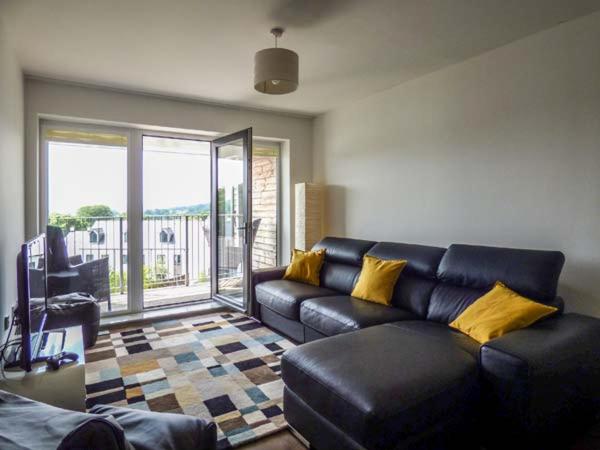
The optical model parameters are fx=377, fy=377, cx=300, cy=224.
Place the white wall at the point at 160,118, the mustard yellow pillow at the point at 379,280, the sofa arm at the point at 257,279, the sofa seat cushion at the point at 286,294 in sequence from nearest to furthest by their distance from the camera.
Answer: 1. the mustard yellow pillow at the point at 379,280
2. the sofa seat cushion at the point at 286,294
3. the white wall at the point at 160,118
4. the sofa arm at the point at 257,279

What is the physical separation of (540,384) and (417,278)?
1410 millimetres

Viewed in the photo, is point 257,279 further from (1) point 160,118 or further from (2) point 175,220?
(1) point 160,118

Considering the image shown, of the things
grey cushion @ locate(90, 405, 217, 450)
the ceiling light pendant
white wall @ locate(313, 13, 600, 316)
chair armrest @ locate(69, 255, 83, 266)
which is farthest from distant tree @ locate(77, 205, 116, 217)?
grey cushion @ locate(90, 405, 217, 450)

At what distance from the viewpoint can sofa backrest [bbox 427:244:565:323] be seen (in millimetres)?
2307

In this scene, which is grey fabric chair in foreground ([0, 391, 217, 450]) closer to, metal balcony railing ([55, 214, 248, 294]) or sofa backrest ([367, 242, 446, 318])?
sofa backrest ([367, 242, 446, 318])

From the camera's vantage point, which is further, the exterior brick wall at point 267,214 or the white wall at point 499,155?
the exterior brick wall at point 267,214

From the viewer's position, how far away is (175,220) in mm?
5188

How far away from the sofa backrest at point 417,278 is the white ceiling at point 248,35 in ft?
5.26

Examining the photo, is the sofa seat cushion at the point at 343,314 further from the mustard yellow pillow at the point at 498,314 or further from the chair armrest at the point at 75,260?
the chair armrest at the point at 75,260

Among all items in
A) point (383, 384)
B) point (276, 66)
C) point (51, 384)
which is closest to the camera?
point (383, 384)

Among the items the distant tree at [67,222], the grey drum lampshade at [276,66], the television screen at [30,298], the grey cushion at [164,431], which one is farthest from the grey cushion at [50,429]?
the distant tree at [67,222]

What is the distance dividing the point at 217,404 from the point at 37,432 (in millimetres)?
1479

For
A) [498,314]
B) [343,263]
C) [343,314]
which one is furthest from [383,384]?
[343,263]

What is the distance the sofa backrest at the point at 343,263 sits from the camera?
11.5ft
